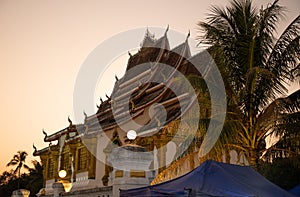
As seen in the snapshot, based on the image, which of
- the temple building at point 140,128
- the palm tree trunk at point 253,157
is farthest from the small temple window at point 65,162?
the palm tree trunk at point 253,157

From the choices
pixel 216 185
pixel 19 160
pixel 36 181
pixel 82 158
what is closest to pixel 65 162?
pixel 82 158

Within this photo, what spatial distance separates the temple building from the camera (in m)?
9.84

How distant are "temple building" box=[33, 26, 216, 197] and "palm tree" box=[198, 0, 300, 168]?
32.3 inches

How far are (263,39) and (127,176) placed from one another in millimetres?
4423

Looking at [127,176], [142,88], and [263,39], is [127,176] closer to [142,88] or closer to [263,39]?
[263,39]

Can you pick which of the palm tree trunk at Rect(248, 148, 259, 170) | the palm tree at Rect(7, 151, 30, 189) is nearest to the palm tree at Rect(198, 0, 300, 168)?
the palm tree trunk at Rect(248, 148, 259, 170)

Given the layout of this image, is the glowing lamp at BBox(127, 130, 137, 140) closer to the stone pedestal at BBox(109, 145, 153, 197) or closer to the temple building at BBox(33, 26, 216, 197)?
the stone pedestal at BBox(109, 145, 153, 197)

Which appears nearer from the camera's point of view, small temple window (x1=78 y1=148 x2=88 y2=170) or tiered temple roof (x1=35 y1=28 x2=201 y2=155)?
tiered temple roof (x1=35 y1=28 x2=201 y2=155)

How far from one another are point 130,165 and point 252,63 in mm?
3638

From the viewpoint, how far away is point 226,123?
8.79 metres

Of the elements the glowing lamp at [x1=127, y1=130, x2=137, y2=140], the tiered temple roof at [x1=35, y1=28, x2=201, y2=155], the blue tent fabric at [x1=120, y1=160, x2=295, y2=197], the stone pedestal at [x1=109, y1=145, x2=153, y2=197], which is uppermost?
the tiered temple roof at [x1=35, y1=28, x2=201, y2=155]

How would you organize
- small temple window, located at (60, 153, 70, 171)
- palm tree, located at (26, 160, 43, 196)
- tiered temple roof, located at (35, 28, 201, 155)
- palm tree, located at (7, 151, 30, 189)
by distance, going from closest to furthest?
tiered temple roof, located at (35, 28, 201, 155)
small temple window, located at (60, 153, 70, 171)
palm tree, located at (26, 160, 43, 196)
palm tree, located at (7, 151, 30, 189)

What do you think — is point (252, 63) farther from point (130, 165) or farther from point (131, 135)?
point (130, 165)

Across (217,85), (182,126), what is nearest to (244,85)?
(217,85)
